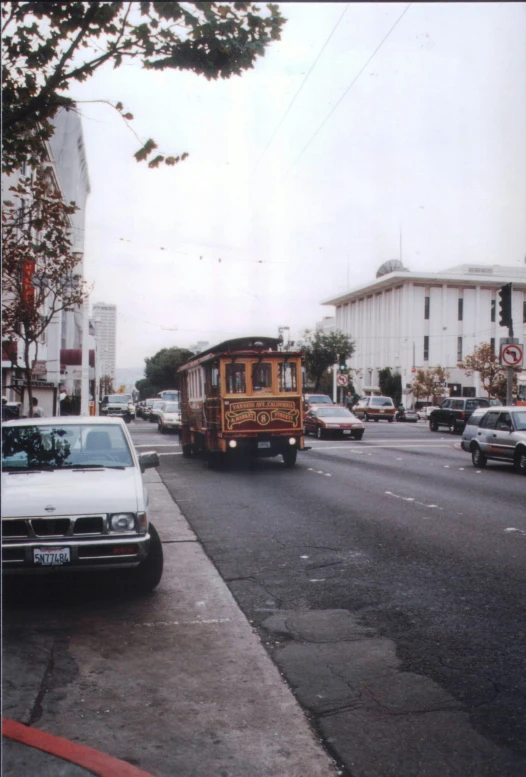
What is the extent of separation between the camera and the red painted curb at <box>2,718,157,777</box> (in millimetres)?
3871

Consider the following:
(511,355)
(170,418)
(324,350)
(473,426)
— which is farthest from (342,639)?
(324,350)

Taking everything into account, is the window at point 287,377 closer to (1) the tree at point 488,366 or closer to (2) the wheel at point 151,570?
(2) the wheel at point 151,570

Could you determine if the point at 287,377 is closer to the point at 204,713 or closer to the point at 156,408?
→ the point at 204,713

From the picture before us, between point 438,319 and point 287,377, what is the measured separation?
68.6m

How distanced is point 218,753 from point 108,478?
142 inches

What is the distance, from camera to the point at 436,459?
23266mm

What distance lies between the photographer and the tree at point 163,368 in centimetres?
11594

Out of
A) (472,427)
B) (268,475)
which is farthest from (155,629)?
(472,427)

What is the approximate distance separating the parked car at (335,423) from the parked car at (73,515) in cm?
2379

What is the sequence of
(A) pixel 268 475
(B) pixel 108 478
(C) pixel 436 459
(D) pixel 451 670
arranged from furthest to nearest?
(C) pixel 436 459, (A) pixel 268 475, (B) pixel 108 478, (D) pixel 451 670

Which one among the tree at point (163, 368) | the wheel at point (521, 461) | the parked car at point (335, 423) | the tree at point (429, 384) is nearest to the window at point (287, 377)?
the wheel at point (521, 461)

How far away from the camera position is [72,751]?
13.3 feet

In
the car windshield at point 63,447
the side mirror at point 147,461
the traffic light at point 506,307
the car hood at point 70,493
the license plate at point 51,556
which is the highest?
the traffic light at point 506,307

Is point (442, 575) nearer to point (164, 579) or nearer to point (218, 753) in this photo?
point (164, 579)
